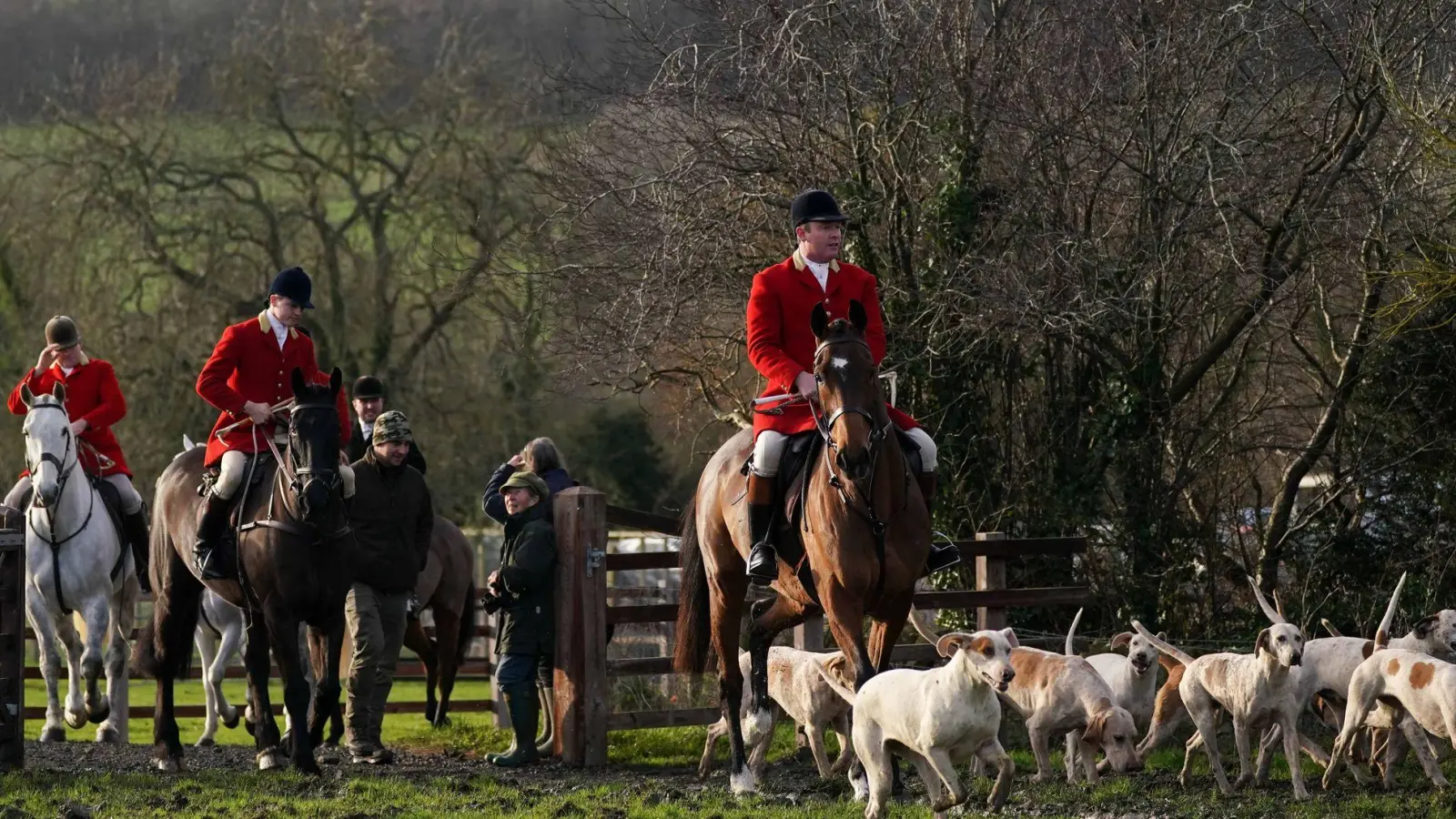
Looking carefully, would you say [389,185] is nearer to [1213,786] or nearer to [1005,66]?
[1005,66]

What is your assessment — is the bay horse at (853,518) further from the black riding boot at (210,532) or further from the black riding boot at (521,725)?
the black riding boot at (210,532)

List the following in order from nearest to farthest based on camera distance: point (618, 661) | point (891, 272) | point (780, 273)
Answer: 1. point (780, 273)
2. point (618, 661)
3. point (891, 272)

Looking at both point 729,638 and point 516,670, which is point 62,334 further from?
point 729,638

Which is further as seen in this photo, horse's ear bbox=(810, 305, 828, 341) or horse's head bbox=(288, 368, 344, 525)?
horse's head bbox=(288, 368, 344, 525)

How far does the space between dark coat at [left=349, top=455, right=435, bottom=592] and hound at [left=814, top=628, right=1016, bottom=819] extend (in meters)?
4.13

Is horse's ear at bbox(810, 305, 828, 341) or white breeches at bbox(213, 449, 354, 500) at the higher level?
horse's ear at bbox(810, 305, 828, 341)

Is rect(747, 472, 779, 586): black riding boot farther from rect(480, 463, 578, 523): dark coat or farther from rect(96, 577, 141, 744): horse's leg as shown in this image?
rect(96, 577, 141, 744): horse's leg

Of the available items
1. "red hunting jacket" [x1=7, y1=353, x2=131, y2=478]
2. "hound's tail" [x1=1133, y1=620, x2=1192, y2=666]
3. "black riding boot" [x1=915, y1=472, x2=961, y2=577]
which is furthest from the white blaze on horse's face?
"hound's tail" [x1=1133, y1=620, x2=1192, y2=666]

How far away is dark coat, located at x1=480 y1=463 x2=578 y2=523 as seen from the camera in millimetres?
11836

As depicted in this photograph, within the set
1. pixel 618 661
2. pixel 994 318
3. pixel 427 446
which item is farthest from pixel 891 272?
pixel 427 446

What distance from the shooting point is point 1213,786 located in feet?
31.2

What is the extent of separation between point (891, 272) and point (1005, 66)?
1.65 metres

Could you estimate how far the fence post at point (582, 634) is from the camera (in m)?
11.2

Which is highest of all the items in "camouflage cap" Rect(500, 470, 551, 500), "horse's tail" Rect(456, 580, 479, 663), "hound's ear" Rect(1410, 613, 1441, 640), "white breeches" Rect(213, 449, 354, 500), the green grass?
"camouflage cap" Rect(500, 470, 551, 500)
